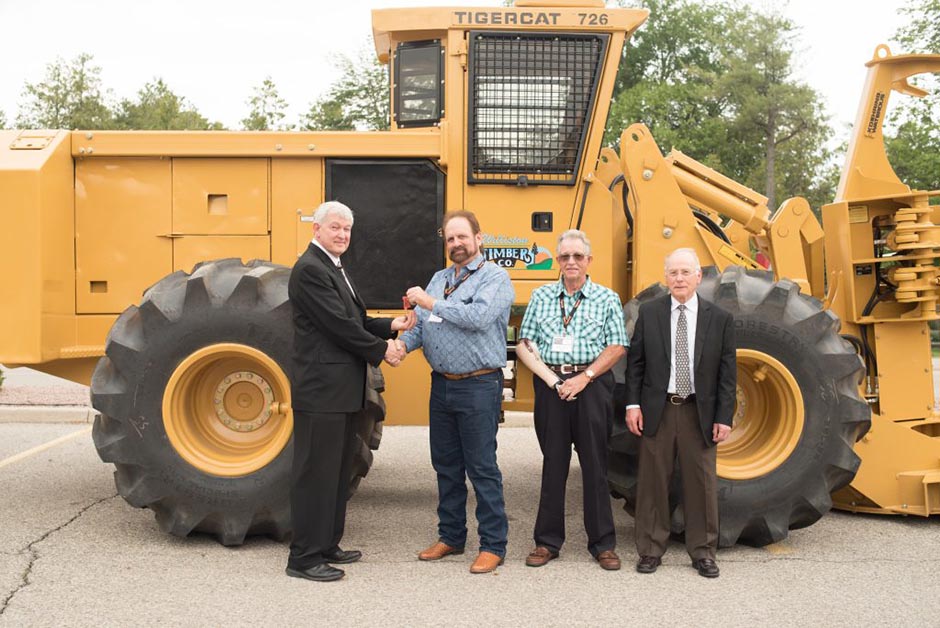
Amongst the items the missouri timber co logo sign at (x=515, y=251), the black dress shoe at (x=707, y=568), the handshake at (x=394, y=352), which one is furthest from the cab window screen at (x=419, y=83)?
the black dress shoe at (x=707, y=568)

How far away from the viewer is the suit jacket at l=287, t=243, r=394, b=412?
15.7 feet

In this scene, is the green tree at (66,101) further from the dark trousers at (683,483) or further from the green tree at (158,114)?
the dark trousers at (683,483)

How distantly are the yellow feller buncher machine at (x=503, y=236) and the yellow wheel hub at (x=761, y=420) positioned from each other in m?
0.02

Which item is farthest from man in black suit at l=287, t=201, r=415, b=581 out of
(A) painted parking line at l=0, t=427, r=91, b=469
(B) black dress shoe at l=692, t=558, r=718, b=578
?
(A) painted parking line at l=0, t=427, r=91, b=469

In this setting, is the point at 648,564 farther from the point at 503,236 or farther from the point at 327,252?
the point at 327,252

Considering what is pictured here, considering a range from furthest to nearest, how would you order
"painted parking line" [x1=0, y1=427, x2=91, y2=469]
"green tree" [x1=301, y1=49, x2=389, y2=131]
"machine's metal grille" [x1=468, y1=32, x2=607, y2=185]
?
1. "green tree" [x1=301, y1=49, x2=389, y2=131]
2. "painted parking line" [x1=0, y1=427, x2=91, y2=469]
3. "machine's metal grille" [x1=468, y1=32, x2=607, y2=185]

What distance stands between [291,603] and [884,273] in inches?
184

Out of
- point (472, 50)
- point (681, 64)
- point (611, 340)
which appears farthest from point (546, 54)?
point (681, 64)

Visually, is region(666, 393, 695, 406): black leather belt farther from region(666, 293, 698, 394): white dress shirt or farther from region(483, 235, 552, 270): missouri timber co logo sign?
region(483, 235, 552, 270): missouri timber co logo sign

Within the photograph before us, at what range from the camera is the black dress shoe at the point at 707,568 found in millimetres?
4941

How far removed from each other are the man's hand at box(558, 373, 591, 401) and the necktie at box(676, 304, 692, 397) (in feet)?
1.69

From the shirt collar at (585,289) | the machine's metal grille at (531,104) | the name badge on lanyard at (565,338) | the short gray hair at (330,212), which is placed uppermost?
the machine's metal grille at (531,104)

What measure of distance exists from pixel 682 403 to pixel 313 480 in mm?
2064

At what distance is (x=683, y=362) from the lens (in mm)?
5031
